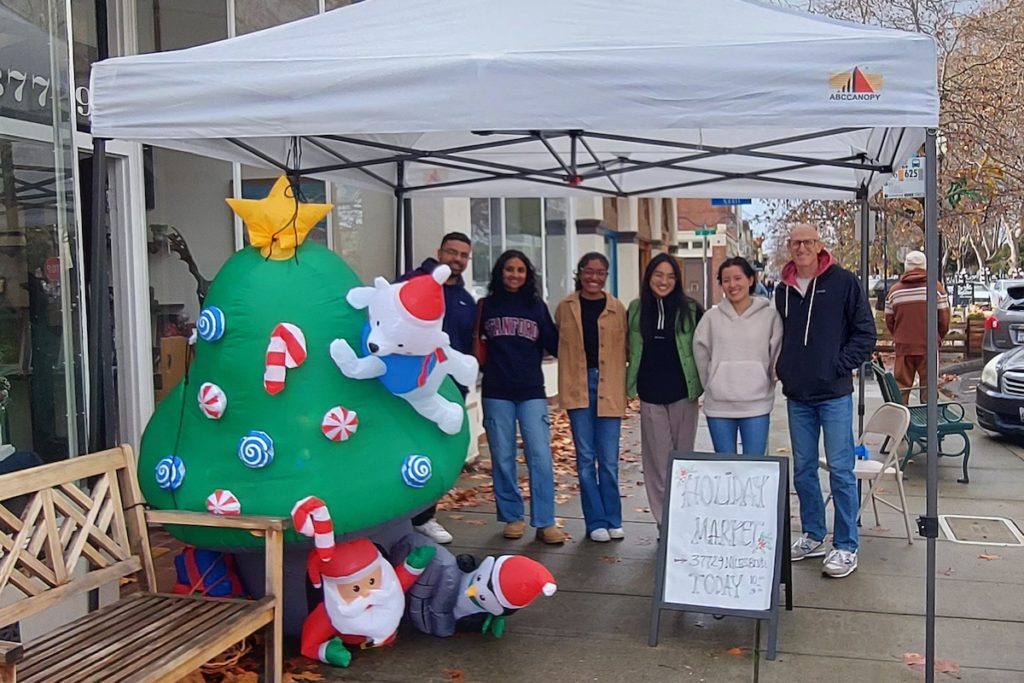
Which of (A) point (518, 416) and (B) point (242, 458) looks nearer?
(B) point (242, 458)

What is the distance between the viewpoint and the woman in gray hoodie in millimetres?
5309

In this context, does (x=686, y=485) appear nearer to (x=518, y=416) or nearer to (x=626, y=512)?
(x=518, y=416)

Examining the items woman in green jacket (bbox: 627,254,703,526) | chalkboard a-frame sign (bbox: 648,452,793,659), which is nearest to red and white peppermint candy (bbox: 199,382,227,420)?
chalkboard a-frame sign (bbox: 648,452,793,659)

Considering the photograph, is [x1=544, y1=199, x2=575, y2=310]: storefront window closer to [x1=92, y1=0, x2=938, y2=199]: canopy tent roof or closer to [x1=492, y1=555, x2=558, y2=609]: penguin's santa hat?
[x1=92, y1=0, x2=938, y2=199]: canopy tent roof

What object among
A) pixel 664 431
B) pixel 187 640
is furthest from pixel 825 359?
pixel 187 640

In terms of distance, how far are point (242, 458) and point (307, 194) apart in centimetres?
450

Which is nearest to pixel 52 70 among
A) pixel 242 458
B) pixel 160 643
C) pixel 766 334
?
pixel 242 458

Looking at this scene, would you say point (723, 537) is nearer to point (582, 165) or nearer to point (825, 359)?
point (825, 359)

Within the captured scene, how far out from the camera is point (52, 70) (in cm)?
473

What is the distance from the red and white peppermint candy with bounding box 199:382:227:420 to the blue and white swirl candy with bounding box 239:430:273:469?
175 mm

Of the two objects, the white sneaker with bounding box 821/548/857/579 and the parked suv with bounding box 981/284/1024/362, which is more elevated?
the parked suv with bounding box 981/284/1024/362

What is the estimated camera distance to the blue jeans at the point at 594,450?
232 inches

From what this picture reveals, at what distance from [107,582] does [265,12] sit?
509 cm

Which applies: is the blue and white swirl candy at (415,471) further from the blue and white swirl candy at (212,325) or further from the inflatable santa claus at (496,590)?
the blue and white swirl candy at (212,325)
